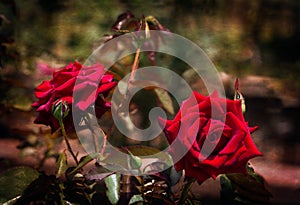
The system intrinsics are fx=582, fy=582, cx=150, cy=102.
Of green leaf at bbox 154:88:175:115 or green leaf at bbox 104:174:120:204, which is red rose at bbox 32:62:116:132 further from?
green leaf at bbox 154:88:175:115

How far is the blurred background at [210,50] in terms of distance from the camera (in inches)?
71.6

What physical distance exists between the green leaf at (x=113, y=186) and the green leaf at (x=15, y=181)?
0.17 meters

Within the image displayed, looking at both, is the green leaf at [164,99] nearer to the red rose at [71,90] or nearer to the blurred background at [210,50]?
the red rose at [71,90]

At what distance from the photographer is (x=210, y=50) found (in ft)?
7.59

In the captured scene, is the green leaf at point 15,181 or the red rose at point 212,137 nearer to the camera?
the red rose at point 212,137

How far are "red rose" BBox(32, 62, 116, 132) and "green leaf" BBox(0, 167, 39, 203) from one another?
0.11 m

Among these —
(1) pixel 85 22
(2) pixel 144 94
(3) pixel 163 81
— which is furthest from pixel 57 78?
(1) pixel 85 22

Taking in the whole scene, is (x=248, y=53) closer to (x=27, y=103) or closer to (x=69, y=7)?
(x=69, y=7)

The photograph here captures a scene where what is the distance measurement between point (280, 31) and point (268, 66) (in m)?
0.29

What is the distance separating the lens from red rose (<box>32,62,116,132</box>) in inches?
40.4

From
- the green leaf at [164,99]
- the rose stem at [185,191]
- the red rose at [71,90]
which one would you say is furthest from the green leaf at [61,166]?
the green leaf at [164,99]

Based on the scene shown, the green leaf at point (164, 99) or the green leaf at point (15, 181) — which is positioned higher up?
the green leaf at point (164, 99)

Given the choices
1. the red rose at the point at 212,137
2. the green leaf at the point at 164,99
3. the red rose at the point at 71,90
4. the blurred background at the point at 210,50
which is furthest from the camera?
the blurred background at the point at 210,50

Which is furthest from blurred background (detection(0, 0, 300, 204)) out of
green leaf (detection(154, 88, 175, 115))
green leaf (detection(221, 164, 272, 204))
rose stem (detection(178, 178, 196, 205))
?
rose stem (detection(178, 178, 196, 205))
